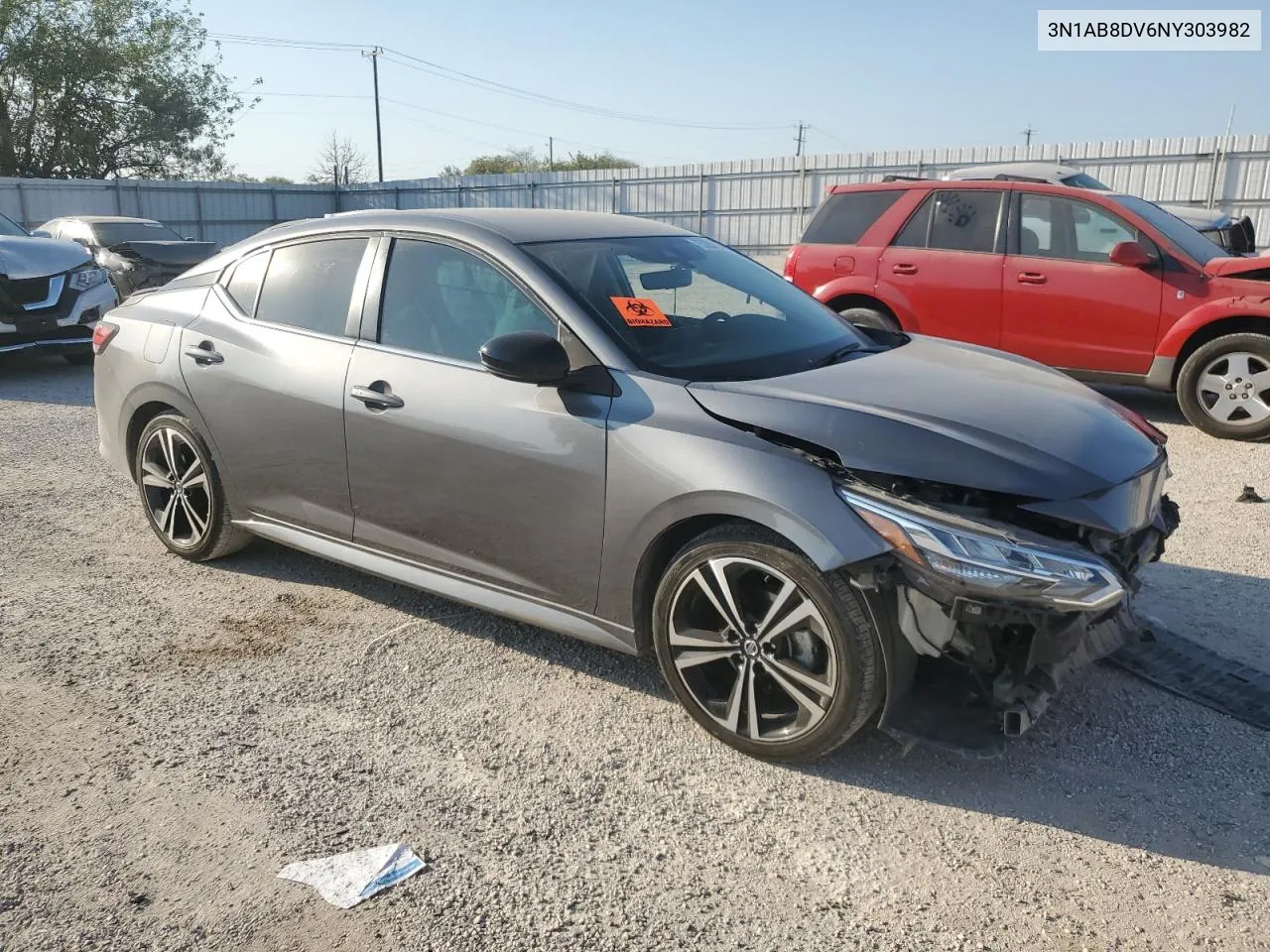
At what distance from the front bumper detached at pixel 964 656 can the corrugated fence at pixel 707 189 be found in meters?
20.6

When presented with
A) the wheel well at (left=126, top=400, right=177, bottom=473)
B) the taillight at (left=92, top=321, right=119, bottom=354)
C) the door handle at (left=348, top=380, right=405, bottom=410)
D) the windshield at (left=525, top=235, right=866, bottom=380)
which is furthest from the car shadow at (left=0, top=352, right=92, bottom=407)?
the windshield at (left=525, top=235, right=866, bottom=380)

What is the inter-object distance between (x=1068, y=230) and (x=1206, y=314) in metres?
1.21

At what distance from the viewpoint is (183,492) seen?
5.02 metres

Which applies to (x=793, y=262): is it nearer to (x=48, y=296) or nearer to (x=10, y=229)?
(x=48, y=296)

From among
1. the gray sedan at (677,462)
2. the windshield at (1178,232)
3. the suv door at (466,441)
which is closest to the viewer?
the gray sedan at (677,462)

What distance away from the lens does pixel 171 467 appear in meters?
5.00

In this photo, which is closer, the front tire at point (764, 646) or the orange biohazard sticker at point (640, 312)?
the front tire at point (764, 646)

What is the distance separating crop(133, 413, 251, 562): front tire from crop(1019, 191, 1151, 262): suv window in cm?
632

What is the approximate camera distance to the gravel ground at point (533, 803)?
2611 mm

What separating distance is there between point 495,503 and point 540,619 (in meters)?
0.44

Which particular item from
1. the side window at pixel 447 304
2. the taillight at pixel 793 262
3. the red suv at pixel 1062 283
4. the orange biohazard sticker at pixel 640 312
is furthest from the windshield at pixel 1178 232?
the side window at pixel 447 304

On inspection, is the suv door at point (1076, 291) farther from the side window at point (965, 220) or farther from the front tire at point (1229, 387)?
the front tire at point (1229, 387)

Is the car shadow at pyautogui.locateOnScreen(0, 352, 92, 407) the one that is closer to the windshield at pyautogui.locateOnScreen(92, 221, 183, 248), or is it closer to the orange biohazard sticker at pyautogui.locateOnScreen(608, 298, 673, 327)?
the windshield at pyautogui.locateOnScreen(92, 221, 183, 248)

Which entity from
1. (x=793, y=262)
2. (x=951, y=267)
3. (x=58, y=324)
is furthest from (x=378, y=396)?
(x=58, y=324)
